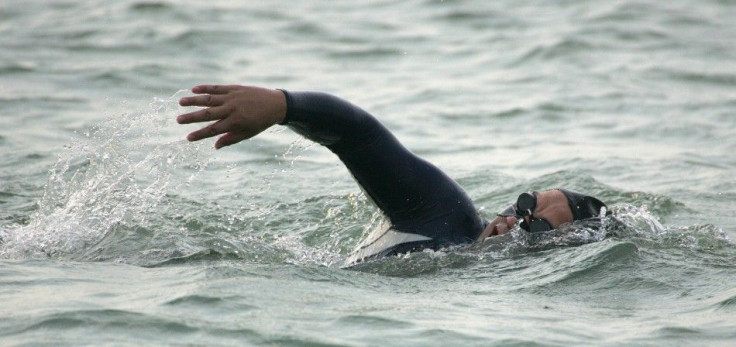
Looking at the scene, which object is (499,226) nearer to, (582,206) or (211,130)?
(582,206)

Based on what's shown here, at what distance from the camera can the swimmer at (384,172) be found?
15.1 feet

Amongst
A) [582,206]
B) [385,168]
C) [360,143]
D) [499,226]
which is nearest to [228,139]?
[360,143]

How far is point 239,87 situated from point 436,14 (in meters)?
12.3

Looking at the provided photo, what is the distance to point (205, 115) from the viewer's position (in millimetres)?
4488

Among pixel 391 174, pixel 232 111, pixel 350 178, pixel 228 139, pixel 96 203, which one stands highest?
pixel 232 111

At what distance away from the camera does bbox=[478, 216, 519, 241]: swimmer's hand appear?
18.5 ft

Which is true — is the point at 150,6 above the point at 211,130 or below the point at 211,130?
below

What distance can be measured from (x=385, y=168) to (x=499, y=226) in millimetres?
756

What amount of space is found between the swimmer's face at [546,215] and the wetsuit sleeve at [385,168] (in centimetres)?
9

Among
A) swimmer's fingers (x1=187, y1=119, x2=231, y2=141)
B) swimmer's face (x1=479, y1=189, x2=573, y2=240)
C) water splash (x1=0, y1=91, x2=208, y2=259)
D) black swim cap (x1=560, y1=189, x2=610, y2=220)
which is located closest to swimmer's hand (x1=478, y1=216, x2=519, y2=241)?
swimmer's face (x1=479, y1=189, x2=573, y2=240)

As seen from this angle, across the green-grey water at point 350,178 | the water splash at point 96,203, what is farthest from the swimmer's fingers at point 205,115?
the water splash at point 96,203

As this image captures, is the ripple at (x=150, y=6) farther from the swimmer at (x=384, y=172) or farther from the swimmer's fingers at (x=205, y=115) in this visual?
the swimmer's fingers at (x=205, y=115)

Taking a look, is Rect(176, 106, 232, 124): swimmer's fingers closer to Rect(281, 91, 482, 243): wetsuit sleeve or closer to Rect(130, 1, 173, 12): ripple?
Rect(281, 91, 482, 243): wetsuit sleeve

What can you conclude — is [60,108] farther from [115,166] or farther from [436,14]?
[436,14]
